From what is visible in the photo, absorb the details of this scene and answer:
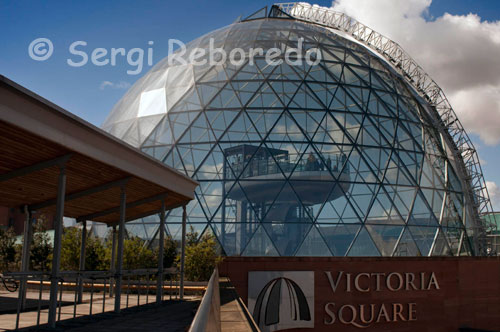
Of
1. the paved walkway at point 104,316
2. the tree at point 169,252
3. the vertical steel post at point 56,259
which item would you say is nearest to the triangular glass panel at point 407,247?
the tree at point 169,252

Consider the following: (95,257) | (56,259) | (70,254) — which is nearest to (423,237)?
(95,257)

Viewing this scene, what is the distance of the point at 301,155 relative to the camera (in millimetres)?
27125

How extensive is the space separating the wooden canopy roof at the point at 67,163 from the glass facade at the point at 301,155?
8.75 metres

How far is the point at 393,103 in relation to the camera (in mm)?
33000

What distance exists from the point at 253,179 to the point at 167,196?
9940 mm

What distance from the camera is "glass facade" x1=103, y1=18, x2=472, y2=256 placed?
25547mm

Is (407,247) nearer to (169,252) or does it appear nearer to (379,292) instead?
(379,292)

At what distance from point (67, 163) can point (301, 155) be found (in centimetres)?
1757

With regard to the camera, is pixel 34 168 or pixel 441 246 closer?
pixel 34 168

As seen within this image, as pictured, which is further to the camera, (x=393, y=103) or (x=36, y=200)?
(x=393, y=103)

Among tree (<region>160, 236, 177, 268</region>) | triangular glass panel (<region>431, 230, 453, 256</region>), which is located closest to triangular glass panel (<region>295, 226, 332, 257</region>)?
tree (<region>160, 236, 177, 268</region>)

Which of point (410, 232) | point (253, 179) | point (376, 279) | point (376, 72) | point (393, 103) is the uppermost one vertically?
point (376, 72)

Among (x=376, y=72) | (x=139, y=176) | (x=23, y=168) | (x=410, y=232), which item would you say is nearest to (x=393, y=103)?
(x=376, y=72)

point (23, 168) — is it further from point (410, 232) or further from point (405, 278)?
point (410, 232)
